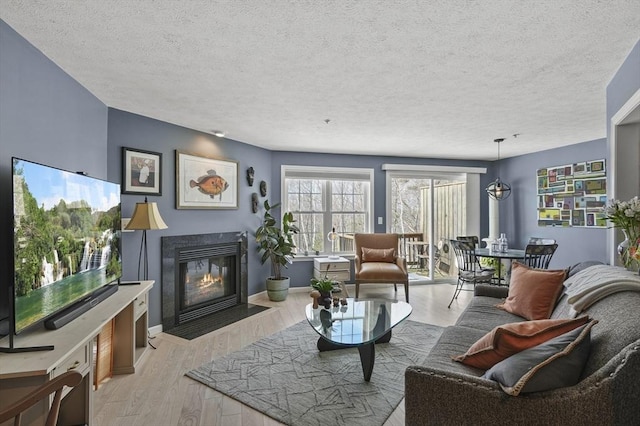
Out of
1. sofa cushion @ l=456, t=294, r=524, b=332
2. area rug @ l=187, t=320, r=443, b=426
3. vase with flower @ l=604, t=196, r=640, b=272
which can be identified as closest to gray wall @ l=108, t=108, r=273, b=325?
area rug @ l=187, t=320, r=443, b=426

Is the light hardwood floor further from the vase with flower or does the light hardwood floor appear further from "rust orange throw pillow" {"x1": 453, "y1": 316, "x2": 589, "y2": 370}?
the vase with flower

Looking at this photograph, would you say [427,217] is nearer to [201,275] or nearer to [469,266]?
[469,266]

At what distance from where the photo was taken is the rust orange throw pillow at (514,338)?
5.03 feet

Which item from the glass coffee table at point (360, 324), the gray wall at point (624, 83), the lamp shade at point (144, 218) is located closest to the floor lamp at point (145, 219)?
the lamp shade at point (144, 218)

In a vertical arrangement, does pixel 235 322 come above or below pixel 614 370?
below

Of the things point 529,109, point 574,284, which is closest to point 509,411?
point 574,284

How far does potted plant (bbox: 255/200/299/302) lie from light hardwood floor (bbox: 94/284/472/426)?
0.65 m

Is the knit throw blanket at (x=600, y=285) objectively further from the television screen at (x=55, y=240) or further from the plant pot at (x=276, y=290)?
the plant pot at (x=276, y=290)

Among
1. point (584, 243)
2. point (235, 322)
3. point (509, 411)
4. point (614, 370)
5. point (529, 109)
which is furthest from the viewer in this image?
point (584, 243)

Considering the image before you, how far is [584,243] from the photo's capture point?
4828 millimetres

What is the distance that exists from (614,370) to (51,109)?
10.8 feet

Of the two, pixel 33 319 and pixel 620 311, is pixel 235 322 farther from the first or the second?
pixel 620 311

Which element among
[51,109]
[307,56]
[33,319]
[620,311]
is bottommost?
[33,319]

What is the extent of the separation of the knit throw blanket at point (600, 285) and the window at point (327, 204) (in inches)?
153
